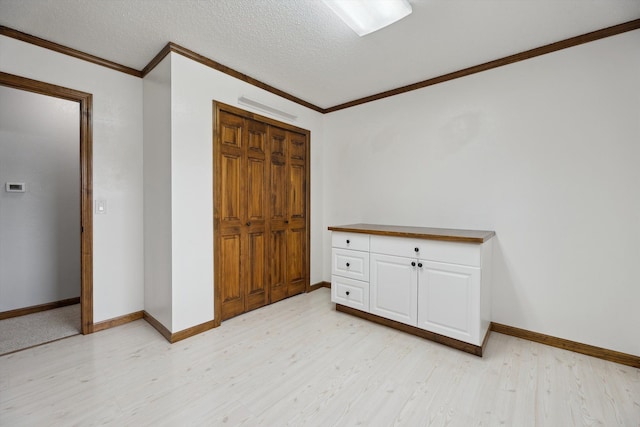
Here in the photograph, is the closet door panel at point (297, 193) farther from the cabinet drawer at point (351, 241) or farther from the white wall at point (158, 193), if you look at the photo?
the white wall at point (158, 193)

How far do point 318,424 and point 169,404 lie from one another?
2.94 ft

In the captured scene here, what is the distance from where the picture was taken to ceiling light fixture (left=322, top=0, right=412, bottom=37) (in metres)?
1.83

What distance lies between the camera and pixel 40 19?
2008 millimetres

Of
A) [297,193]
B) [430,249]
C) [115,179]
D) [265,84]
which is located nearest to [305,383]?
[430,249]

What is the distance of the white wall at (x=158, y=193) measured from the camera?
2416 mm

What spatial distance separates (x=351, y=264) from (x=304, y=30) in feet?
7.09

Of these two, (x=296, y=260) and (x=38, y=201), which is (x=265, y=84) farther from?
(x=38, y=201)

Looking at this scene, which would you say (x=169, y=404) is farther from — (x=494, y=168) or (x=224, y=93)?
(x=494, y=168)

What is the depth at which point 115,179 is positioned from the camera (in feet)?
8.78

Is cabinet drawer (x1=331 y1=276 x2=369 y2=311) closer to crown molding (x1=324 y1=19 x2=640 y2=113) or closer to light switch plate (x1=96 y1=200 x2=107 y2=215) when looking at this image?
crown molding (x1=324 y1=19 x2=640 y2=113)

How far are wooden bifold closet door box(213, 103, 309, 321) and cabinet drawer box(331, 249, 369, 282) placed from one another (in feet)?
2.44

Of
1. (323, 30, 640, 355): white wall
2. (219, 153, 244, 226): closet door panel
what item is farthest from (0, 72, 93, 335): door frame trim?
(323, 30, 640, 355): white wall

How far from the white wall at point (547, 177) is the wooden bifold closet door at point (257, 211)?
1318mm

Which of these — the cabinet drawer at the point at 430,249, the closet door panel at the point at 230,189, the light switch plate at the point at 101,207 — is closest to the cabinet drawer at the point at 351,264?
the cabinet drawer at the point at 430,249
